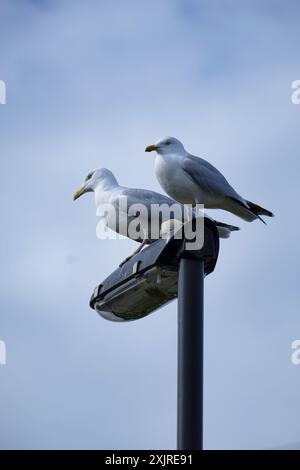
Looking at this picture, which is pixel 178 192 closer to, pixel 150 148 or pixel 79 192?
pixel 150 148

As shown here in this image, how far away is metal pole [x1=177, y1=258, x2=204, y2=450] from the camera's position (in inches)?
151

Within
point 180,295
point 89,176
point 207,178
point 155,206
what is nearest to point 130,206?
point 155,206

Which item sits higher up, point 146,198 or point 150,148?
point 150,148

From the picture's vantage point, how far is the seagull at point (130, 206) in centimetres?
689

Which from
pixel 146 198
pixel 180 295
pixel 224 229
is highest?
pixel 146 198

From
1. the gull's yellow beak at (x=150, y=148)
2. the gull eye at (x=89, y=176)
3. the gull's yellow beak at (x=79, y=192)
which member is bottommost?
the gull's yellow beak at (x=79, y=192)

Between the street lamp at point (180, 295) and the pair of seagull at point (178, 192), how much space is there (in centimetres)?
206

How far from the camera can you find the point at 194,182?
7.37 meters

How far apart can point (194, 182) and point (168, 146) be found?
1.41ft

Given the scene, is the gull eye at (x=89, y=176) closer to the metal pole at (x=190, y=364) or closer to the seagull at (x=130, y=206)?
the seagull at (x=130, y=206)

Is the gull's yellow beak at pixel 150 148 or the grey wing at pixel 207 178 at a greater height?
the gull's yellow beak at pixel 150 148

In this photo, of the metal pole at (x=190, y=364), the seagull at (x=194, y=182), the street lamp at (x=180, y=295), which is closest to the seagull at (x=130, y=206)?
the seagull at (x=194, y=182)

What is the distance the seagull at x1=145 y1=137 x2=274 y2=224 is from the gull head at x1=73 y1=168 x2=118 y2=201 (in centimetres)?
48

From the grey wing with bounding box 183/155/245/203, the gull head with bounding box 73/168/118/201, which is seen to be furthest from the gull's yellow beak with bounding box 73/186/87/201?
the grey wing with bounding box 183/155/245/203
